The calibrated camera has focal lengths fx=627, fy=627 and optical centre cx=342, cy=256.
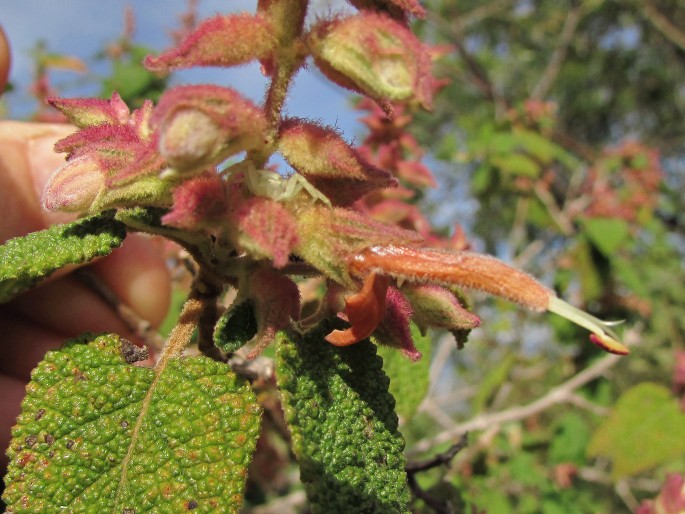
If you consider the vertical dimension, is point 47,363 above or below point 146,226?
below

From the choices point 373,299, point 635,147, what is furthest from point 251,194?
point 635,147

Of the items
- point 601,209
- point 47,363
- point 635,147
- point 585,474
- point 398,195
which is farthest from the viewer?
point 635,147

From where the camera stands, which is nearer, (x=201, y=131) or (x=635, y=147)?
(x=201, y=131)

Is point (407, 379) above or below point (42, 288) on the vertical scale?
above

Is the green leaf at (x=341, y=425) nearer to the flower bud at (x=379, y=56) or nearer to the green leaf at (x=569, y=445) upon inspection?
the flower bud at (x=379, y=56)

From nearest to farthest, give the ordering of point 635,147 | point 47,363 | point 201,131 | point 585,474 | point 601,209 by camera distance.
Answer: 1. point 201,131
2. point 47,363
3. point 585,474
4. point 601,209
5. point 635,147

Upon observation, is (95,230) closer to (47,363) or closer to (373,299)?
(47,363)

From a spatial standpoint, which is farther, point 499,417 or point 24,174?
point 499,417

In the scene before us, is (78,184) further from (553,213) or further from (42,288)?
(553,213)

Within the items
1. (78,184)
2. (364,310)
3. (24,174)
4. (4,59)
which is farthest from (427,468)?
(4,59)
